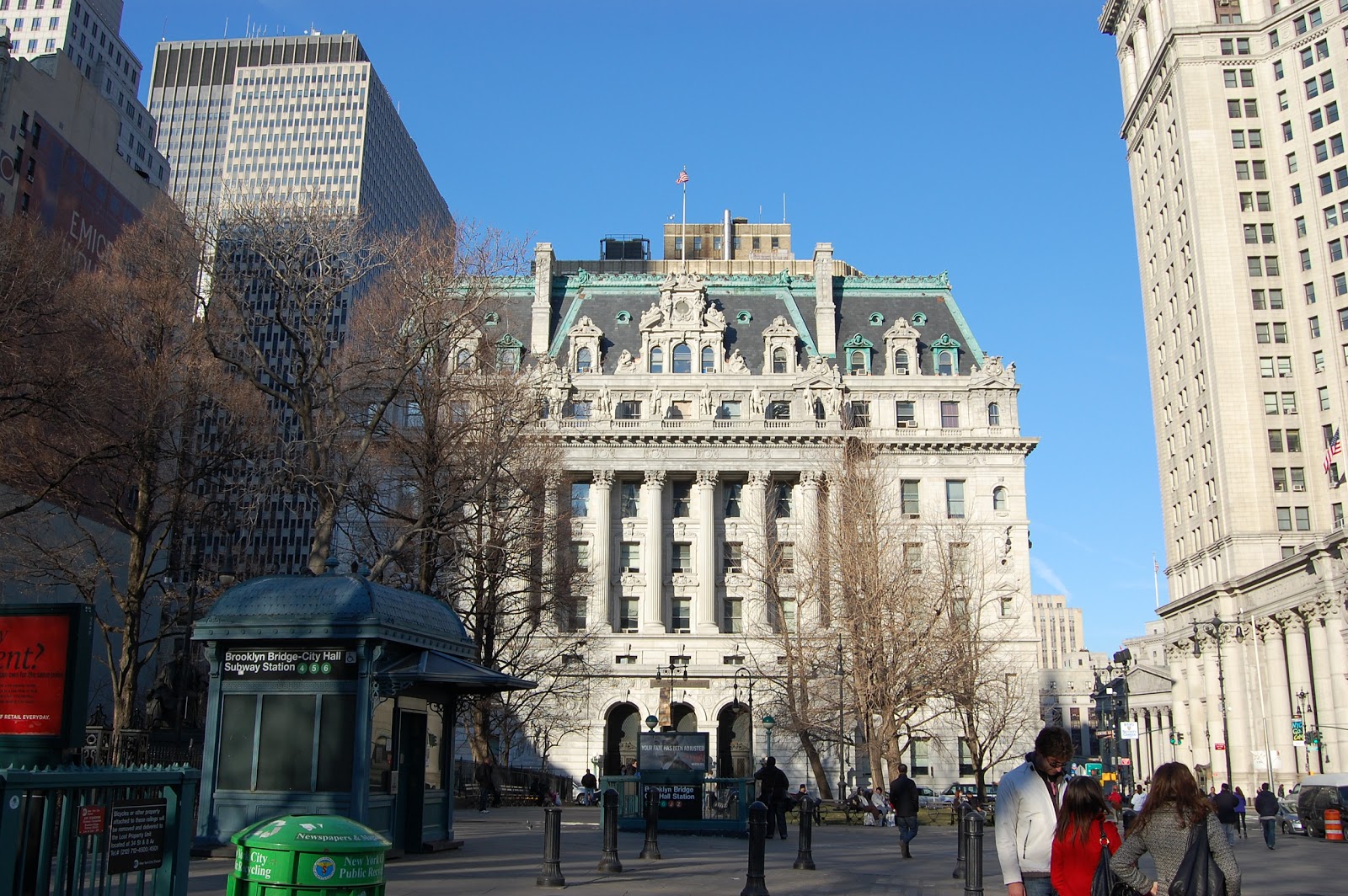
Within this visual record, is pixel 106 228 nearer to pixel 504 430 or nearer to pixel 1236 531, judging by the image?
pixel 504 430

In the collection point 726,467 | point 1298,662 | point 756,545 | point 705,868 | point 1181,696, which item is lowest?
point 705,868

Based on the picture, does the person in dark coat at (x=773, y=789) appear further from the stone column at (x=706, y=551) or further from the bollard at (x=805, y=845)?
the stone column at (x=706, y=551)

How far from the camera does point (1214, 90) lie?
252 feet

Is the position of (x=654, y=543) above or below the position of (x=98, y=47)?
below

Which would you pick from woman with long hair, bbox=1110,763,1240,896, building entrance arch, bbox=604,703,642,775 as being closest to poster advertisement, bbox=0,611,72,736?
woman with long hair, bbox=1110,763,1240,896

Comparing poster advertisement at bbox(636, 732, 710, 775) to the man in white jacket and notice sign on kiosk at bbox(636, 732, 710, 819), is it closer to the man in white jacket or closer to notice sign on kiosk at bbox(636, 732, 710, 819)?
notice sign on kiosk at bbox(636, 732, 710, 819)

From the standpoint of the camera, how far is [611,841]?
18844 millimetres

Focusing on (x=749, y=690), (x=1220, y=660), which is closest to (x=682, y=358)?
(x=749, y=690)

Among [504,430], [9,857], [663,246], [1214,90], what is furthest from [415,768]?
[663,246]

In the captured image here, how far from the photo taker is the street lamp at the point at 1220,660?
228 feet

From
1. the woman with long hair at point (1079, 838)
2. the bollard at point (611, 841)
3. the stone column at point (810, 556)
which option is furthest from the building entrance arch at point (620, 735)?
the woman with long hair at point (1079, 838)

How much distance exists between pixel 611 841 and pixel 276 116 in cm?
14893

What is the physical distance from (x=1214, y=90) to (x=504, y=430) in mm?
62122

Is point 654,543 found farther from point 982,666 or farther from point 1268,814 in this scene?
point 1268,814
